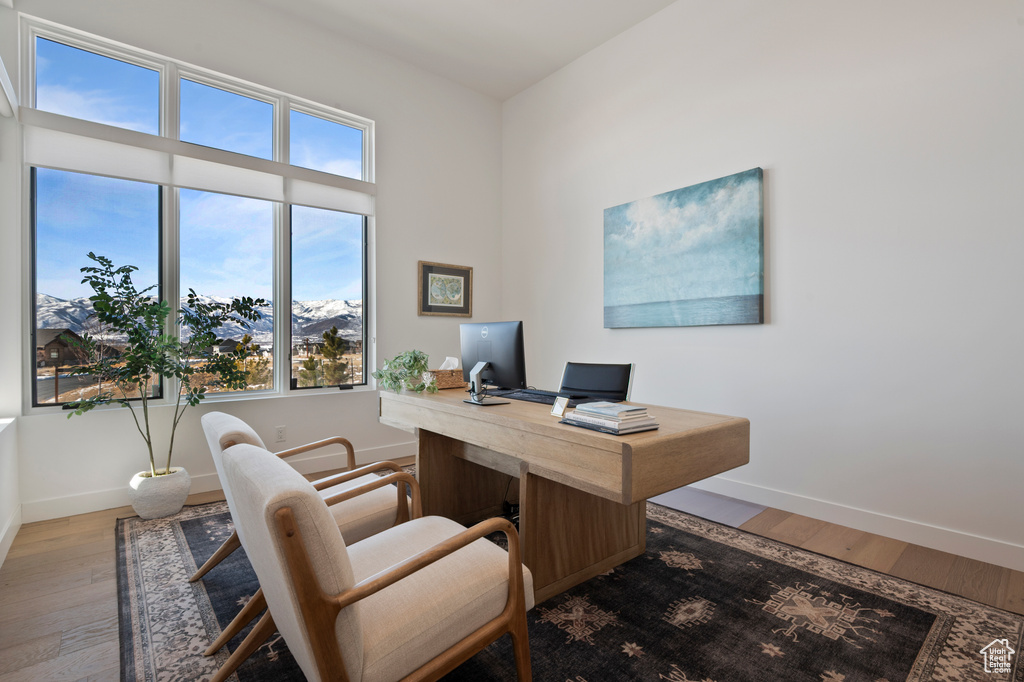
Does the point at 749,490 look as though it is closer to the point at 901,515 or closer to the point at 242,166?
the point at 901,515

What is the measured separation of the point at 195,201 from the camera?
368cm

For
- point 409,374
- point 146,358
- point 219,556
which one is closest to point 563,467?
point 409,374

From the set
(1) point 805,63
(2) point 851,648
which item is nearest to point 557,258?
(1) point 805,63

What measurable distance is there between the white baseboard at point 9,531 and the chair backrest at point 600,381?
9.92 ft

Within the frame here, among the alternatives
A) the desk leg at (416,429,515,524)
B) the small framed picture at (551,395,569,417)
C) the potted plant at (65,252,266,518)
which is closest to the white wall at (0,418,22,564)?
the potted plant at (65,252,266,518)

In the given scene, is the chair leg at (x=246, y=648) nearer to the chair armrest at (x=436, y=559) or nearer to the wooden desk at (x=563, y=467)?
the chair armrest at (x=436, y=559)

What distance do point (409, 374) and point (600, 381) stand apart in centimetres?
118

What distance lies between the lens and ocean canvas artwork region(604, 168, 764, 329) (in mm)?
3346

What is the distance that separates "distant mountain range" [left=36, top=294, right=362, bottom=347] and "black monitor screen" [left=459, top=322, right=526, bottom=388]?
1.93 meters

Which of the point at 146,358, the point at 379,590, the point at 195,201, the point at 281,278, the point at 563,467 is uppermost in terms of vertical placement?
the point at 195,201

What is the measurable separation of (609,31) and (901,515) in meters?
4.17

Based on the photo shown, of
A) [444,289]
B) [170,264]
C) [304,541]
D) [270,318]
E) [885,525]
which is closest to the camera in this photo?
[304,541]

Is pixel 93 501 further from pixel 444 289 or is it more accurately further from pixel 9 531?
pixel 444 289

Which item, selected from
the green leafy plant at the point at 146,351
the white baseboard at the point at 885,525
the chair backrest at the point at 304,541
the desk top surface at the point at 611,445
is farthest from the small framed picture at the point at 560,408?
the green leafy plant at the point at 146,351
